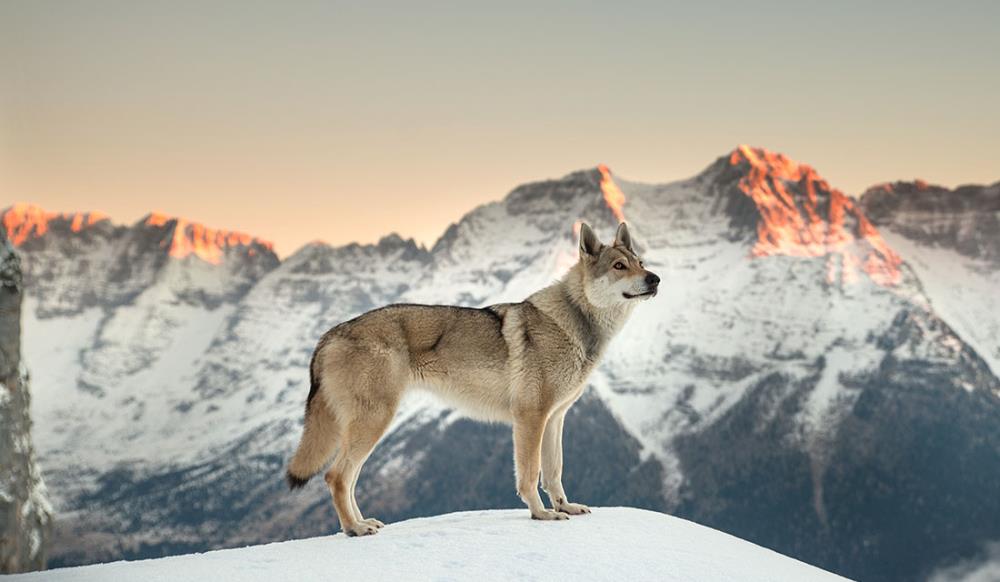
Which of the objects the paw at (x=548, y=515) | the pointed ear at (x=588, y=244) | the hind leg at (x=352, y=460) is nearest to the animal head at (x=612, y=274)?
the pointed ear at (x=588, y=244)

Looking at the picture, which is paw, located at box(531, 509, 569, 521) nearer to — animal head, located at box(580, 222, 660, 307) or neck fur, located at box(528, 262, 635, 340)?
neck fur, located at box(528, 262, 635, 340)

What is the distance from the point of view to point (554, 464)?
61.6 feet

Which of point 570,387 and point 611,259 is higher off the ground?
point 611,259

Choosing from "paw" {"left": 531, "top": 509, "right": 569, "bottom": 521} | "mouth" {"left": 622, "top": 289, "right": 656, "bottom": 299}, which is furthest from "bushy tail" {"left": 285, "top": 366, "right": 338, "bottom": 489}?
"mouth" {"left": 622, "top": 289, "right": 656, "bottom": 299}

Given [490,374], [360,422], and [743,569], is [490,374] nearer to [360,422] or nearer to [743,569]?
[360,422]

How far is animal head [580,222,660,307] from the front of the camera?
17766mm

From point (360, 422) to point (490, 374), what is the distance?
2371mm

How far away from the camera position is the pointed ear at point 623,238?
1850 cm

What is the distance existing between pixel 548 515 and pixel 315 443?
13.7ft

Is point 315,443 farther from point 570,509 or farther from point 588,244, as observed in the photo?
point 588,244

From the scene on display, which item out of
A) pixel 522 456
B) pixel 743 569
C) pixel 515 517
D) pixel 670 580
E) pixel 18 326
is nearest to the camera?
pixel 670 580

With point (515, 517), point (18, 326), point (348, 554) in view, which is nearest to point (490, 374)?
point (515, 517)

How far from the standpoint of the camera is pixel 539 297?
61.8ft

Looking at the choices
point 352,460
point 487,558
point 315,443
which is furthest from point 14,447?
point 487,558
